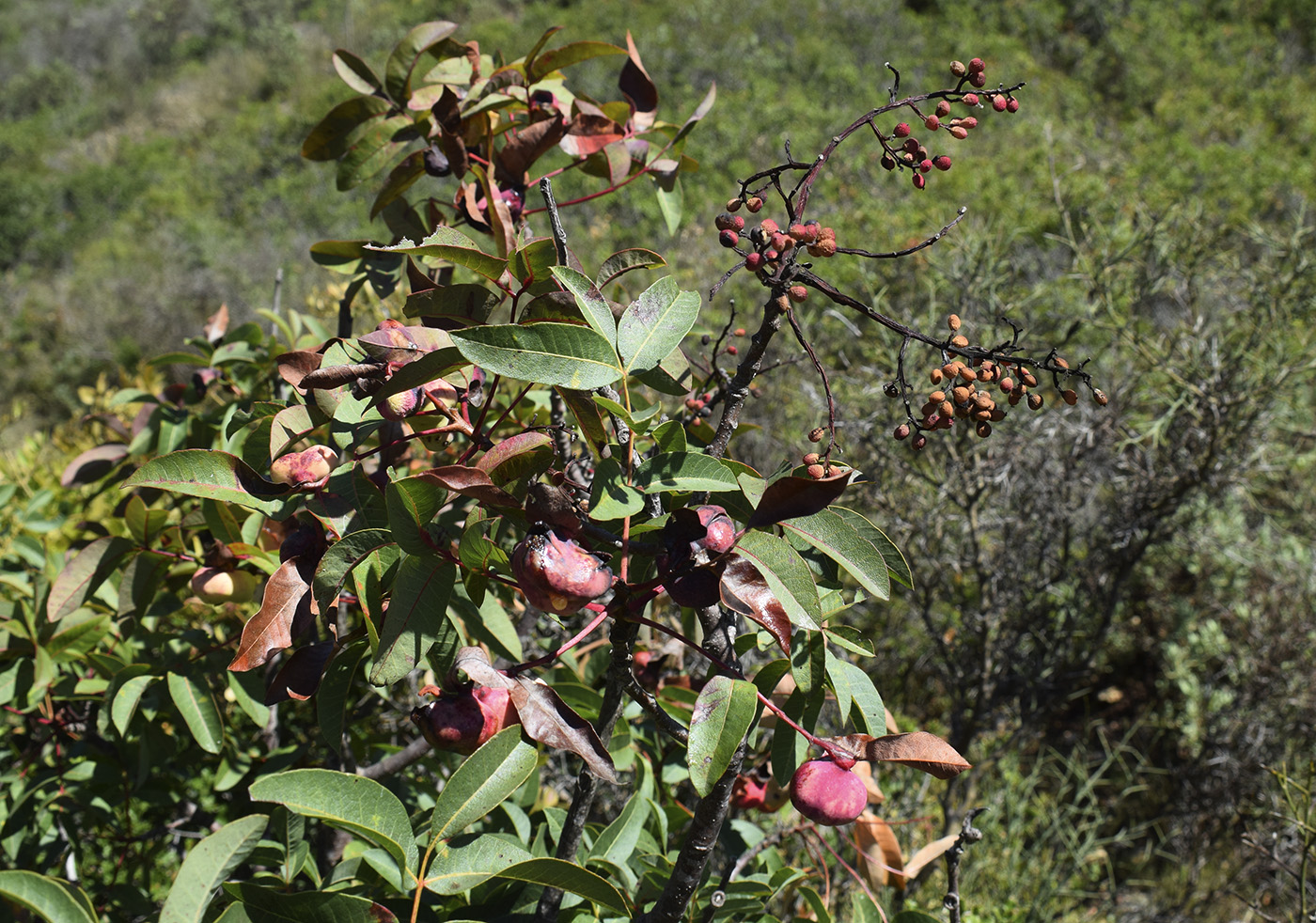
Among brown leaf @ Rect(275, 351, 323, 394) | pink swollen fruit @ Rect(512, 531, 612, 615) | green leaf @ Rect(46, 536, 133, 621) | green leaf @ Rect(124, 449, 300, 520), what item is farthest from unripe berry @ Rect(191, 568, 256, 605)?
pink swollen fruit @ Rect(512, 531, 612, 615)

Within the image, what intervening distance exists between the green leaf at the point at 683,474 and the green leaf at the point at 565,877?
0.31m

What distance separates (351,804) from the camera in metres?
0.68

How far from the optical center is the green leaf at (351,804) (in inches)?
25.8

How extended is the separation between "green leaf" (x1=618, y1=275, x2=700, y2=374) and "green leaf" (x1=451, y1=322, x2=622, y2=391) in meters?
0.04

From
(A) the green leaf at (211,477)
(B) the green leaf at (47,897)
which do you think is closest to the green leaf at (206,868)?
(B) the green leaf at (47,897)

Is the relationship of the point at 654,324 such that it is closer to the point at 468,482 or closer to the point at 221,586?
the point at 468,482

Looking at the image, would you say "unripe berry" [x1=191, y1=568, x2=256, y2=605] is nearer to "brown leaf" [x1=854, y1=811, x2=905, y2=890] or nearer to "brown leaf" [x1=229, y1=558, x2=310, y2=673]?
"brown leaf" [x1=229, y1=558, x2=310, y2=673]

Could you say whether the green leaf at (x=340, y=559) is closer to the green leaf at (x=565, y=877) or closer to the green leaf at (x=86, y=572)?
the green leaf at (x=565, y=877)

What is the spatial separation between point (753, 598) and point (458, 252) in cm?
37

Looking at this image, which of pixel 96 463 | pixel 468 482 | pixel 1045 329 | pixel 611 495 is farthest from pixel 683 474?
pixel 1045 329

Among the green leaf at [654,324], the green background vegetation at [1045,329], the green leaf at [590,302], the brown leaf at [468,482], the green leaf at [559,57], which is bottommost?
the green background vegetation at [1045,329]

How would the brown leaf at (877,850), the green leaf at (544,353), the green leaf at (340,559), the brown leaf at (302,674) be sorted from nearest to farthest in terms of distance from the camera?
the green leaf at (544,353), the green leaf at (340,559), the brown leaf at (302,674), the brown leaf at (877,850)

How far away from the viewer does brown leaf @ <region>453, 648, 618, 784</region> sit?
0.67 m

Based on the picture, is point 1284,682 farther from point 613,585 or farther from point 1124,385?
point 613,585
